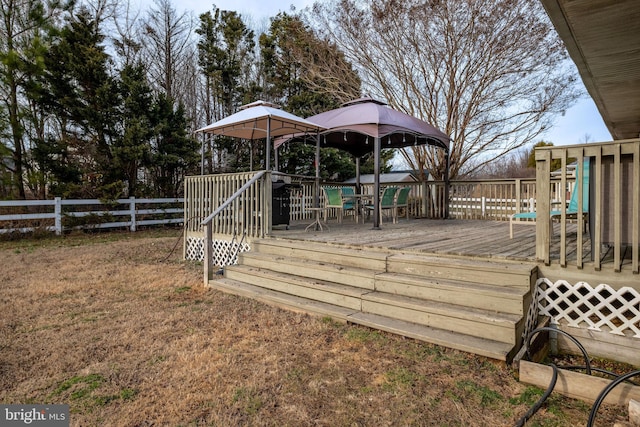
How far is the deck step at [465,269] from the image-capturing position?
119 inches

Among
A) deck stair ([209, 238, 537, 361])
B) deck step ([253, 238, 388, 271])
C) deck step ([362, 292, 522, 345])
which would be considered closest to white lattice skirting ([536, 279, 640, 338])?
deck stair ([209, 238, 537, 361])

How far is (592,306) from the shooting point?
291 centimetres

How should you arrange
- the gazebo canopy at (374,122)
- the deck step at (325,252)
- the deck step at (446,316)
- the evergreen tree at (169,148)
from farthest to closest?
1. the evergreen tree at (169,148)
2. the gazebo canopy at (374,122)
3. the deck step at (325,252)
4. the deck step at (446,316)

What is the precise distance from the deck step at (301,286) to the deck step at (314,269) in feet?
0.19

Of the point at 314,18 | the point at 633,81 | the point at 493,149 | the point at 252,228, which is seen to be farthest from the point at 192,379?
the point at 314,18

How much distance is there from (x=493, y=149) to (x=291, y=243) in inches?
395

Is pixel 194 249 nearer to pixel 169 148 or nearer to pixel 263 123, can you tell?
pixel 263 123

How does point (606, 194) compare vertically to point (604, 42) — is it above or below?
below

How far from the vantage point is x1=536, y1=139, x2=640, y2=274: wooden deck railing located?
2732mm

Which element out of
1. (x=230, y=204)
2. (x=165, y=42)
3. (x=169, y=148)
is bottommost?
(x=230, y=204)

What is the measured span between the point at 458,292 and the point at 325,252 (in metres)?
1.67

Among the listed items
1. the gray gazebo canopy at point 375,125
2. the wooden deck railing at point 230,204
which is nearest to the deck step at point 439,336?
the wooden deck railing at point 230,204

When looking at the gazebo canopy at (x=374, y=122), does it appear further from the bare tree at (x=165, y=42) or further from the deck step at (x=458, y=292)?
the bare tree at (x=165, y=42)

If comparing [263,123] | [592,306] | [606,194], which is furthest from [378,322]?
[263,123]
